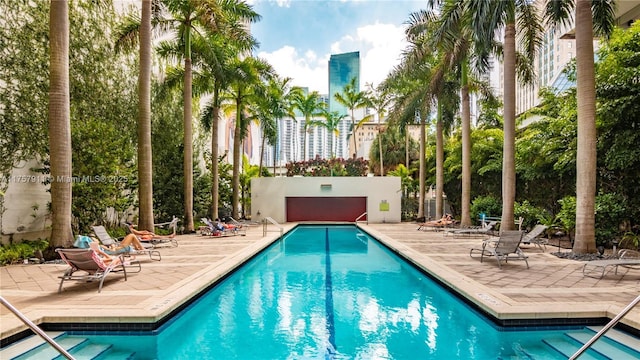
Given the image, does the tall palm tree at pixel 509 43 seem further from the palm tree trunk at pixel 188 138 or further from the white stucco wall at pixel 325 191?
the white stucco wall at pixel 325 191

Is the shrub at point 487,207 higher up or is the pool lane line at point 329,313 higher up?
the shrub at point 487,207

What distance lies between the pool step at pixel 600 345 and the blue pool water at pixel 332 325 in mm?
108

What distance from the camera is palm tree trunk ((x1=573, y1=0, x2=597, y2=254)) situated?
30.9ft

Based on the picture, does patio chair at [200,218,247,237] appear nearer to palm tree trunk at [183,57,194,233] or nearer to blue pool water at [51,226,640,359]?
palm tree trunk at [183,57,194,233]

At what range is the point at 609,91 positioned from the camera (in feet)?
34.0

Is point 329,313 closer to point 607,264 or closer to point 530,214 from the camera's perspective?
point 607,264

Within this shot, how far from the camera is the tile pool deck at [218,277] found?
5352 mm

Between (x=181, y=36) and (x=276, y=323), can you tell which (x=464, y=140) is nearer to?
(x=181, y=36)

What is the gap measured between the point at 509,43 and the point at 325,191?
47.2ft

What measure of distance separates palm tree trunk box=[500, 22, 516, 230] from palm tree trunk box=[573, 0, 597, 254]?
2.87 metres

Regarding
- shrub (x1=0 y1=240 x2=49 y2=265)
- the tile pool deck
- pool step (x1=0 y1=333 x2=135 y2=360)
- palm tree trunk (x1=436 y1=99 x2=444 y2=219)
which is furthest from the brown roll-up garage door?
pool step (x1=0 y1=333 x2=135 y2=360)

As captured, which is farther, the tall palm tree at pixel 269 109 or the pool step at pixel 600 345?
the tall palm tree at pixel 269 109

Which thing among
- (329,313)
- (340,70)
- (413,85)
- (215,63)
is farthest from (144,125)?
(340,70)

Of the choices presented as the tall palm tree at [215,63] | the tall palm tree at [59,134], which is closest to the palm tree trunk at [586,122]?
the tall palm tree at [215,63]
